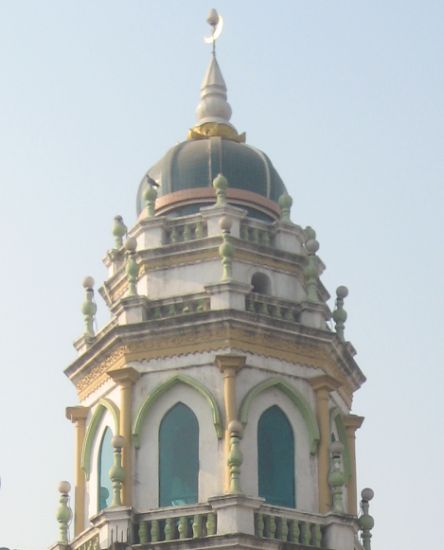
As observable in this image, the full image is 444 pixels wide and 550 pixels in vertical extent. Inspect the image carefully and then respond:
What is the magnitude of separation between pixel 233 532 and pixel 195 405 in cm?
222

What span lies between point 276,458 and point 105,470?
2.52 m

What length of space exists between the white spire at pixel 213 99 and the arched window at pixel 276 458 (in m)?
5.60

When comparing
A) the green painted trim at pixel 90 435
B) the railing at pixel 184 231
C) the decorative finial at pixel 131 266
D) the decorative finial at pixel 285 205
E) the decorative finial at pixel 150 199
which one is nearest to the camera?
the green painted trim at pixel 90 435

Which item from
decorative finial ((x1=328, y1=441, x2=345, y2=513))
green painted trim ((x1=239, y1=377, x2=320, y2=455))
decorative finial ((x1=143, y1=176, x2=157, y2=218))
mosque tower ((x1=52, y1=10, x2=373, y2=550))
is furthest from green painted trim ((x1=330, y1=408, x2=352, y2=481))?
decorative finial ((x1=143, y1=176, x2=157, y2=218))

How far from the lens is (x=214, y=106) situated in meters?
27.6

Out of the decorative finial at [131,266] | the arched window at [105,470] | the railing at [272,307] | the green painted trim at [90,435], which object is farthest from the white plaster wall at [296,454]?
the decorative finial at [131,266]

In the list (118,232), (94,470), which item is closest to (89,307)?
(118,232)

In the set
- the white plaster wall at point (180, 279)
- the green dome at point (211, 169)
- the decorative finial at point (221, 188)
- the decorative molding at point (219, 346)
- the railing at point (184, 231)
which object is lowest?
the decorative molding at point (219, 346)

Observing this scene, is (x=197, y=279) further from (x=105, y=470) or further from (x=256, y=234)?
(x=105, y=470)

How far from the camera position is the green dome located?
2616cm

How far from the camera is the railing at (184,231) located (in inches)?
1001

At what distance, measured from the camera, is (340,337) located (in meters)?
25.4

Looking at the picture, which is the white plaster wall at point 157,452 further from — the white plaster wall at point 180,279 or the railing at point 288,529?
the white plaster wall at point 180,279

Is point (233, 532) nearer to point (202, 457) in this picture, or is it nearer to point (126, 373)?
point (202, 457)
